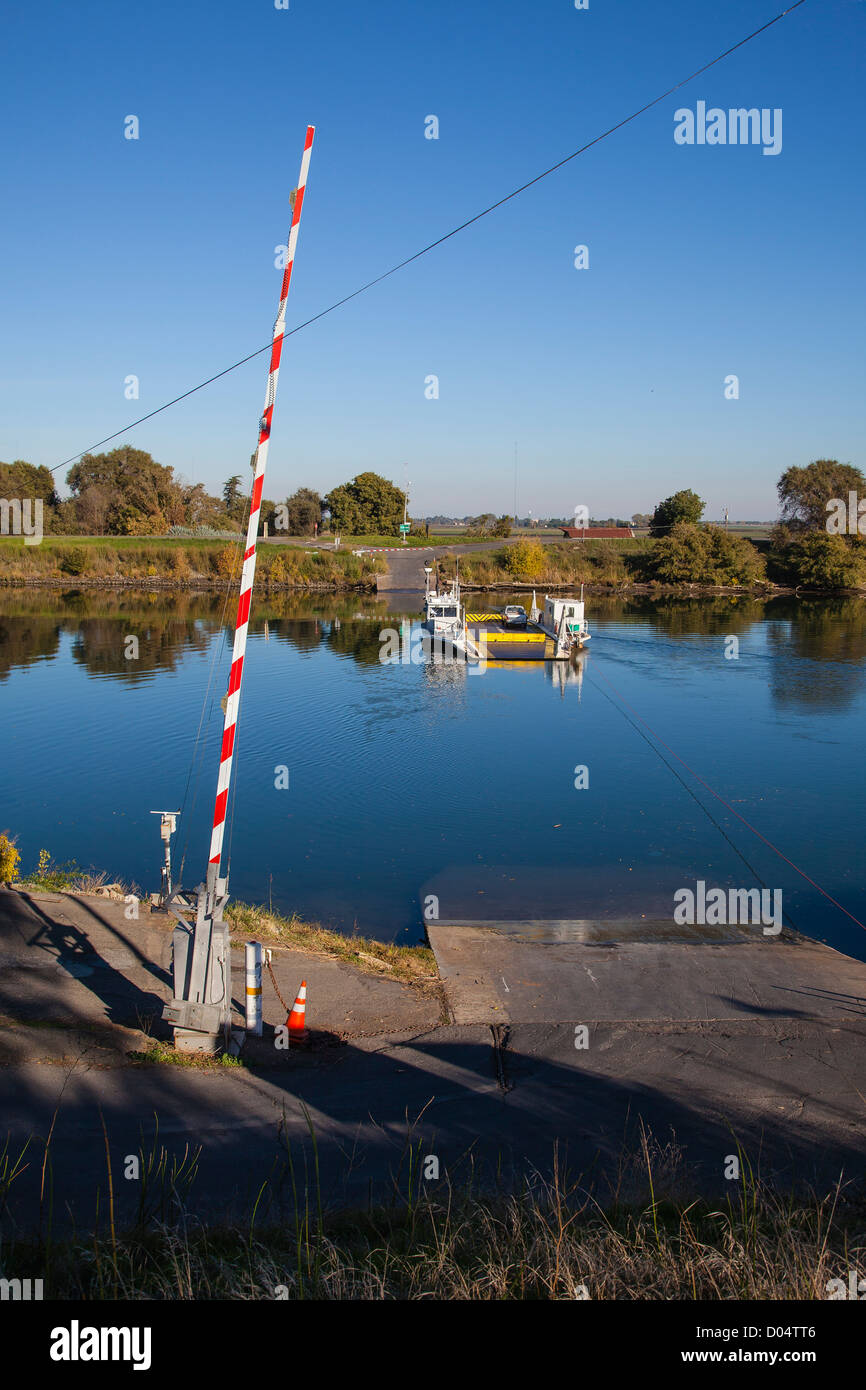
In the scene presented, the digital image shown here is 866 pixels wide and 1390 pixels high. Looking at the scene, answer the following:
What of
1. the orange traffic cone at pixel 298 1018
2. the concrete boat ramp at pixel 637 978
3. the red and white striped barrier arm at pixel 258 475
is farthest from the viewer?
the concrete boat ramp at pixel 637 978

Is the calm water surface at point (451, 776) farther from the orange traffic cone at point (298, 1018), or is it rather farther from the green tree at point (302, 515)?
the green tree at point (302, 515)

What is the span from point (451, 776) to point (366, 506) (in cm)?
10700

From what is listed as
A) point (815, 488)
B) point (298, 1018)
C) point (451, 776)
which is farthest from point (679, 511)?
point (298, 1018)

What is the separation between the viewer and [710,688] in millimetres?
42344

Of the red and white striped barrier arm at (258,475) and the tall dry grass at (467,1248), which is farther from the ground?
the red and white striped barrier arm at (258,475)

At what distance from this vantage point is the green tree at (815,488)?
111938 mm

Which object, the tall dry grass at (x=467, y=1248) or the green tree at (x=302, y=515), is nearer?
the tall dry grass at (x=467, y=1248)

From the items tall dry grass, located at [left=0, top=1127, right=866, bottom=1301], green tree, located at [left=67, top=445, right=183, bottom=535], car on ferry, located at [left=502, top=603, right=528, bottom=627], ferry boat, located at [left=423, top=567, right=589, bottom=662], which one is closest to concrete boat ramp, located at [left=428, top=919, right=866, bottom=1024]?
tall dry grass, located at [left=0, top=1127, right=866, bottom=1301]

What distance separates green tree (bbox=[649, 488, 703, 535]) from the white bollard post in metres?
112

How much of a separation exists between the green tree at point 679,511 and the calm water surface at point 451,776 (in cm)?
6712

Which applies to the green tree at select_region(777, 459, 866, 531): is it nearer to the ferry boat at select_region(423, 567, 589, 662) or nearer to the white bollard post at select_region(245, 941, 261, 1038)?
the ferry boat at select_region(423, 567, 589, 662)

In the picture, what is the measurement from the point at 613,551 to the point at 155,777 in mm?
86050

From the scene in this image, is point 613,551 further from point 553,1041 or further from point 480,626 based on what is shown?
point 553,1041

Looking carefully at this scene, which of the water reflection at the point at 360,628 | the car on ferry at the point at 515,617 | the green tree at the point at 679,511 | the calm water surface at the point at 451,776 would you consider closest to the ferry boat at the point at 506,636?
the water reflection at the point at 360,628
